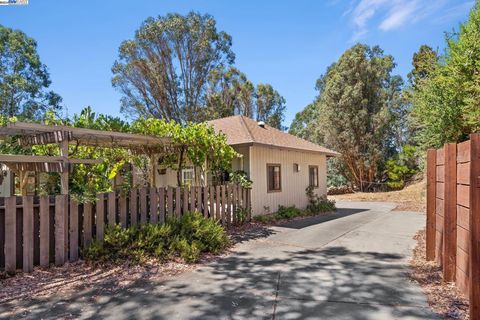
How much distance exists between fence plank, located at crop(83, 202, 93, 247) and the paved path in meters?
1.47

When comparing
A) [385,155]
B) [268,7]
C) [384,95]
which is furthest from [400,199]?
[268,7]

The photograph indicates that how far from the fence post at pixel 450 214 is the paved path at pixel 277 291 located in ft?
1.69

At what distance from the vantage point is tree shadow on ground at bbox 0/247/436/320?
349 cm

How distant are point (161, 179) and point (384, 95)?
18.3m

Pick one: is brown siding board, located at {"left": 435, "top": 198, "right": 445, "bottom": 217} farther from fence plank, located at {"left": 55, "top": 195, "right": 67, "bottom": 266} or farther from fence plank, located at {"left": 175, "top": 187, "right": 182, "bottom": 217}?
fence plank, located at {"left": 55, "top": 195, "right": 67, "bottom": 266}

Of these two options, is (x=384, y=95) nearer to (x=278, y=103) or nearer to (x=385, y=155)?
(x=385, y=155)

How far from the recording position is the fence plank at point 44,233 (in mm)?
4902

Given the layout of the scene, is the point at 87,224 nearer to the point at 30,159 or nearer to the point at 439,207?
the point at 30,159

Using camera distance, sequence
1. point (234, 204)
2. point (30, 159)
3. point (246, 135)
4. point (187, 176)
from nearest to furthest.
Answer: point (30, 159), point (234, 204), point (246, 135), point (187, 176)

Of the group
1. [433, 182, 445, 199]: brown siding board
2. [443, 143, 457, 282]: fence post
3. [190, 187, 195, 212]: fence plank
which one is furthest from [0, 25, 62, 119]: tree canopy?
[443, 143, 457, 282]: fence post

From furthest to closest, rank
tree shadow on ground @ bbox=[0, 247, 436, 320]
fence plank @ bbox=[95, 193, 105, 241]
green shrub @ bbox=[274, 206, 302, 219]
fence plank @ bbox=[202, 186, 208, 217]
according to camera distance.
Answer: green shrub @ bbox=[274, 206, 302, 219], fence plank @ bbox=[202, 186, 208, 217], fence plank @ bbox=[95, 193, 105, 241], tree shadow on ground @ bbox=[0, 247, 436, 320]

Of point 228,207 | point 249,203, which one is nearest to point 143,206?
point 228,207

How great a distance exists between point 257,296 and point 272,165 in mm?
7586

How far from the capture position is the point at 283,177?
1200 centimetres
